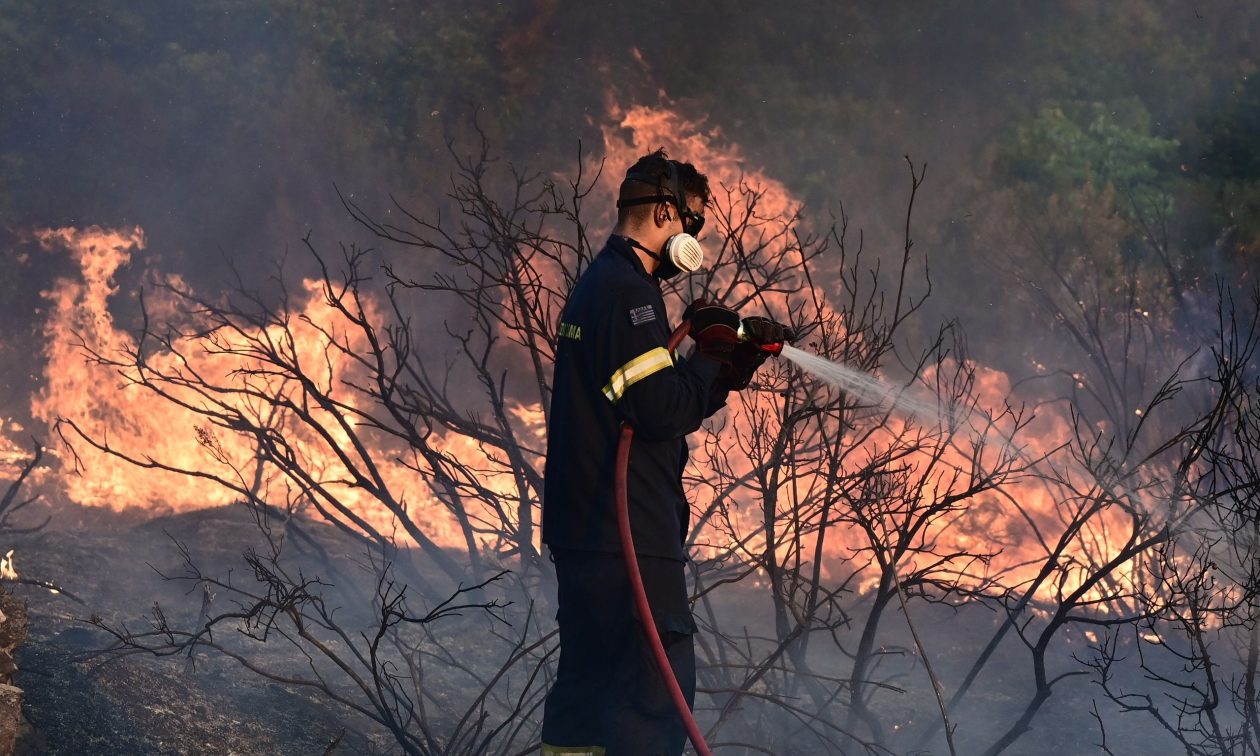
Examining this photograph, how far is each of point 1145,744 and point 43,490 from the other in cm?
1157

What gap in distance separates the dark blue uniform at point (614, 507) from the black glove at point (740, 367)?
0.04 m

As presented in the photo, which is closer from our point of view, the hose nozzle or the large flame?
the hose nozzle

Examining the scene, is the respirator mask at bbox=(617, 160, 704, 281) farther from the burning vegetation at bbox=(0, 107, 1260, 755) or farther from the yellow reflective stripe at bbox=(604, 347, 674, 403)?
the burning vegetation at bbox=(0, 107, 1260, 755)

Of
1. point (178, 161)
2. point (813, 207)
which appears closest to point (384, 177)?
point (178, 161)

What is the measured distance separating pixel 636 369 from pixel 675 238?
0.46 m

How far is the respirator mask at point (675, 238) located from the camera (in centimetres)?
309

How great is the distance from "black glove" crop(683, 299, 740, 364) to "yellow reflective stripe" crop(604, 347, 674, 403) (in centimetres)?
15

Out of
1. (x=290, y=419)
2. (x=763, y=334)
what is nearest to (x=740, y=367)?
(x=763, y=334)

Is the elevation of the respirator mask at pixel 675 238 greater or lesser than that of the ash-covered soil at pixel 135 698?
greater

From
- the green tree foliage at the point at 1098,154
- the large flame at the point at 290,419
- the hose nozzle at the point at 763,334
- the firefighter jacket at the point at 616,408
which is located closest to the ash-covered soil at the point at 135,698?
the firefighter jacket at the point at 616,408

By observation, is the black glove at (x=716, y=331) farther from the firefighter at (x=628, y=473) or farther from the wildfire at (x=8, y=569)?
the wildfire at (x=8, y=569)

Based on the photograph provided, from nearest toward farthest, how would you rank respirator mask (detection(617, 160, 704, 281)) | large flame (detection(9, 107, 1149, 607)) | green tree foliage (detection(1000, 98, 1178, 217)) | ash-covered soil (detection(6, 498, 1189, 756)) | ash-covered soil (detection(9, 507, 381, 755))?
1. respirator mask (detection(617, 160, 704, 281))
2. ash-covered soil (detection(9, 507, 381, 755))
3. ash-covered soil (detection(6, 498, 1189, 756))
4. green tree foliage (detection(1000, 98, 1178, 217))
5. large flame (detection(9, 107, 1149, 607))

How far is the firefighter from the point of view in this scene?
2932mm

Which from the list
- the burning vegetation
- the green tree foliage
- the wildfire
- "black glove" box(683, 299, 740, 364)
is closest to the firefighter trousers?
"black glove" box(683, 299, 740, 364)
